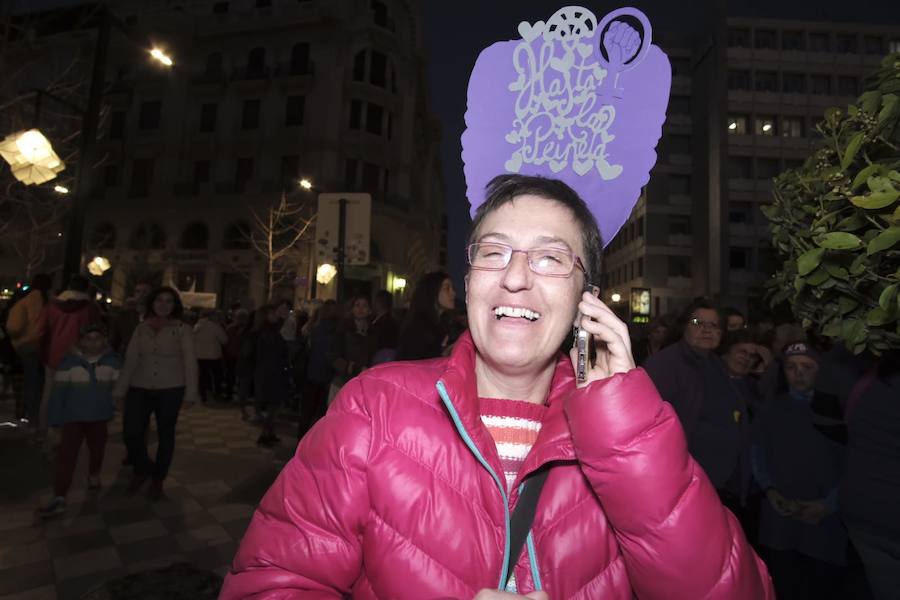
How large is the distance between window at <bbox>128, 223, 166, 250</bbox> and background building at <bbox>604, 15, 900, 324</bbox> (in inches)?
1243

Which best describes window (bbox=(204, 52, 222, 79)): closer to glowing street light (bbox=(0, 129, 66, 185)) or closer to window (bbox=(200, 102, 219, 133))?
window (bbox=(200, 102, 219, 133))

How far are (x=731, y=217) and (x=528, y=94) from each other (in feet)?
121

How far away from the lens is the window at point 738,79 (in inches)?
1345

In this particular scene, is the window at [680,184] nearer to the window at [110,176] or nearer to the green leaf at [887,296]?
the window at [110,176]

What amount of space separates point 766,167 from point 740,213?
3.64 meters

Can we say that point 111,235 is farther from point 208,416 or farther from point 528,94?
point 528,94

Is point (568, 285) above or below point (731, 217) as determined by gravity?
below

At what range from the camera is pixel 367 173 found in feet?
91.5

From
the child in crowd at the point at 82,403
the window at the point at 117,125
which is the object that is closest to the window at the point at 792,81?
the child in crowd at the point at 82,403

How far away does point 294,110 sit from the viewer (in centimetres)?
2775

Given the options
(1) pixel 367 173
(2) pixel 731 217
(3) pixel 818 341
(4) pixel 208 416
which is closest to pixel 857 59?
(2) pixel 731 217

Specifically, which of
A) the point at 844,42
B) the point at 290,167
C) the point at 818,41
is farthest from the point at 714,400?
the point at 844,42

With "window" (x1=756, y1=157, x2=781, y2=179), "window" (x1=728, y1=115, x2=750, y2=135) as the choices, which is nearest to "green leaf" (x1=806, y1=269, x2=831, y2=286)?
"window" (x1=756, y1=157, x2=781, y2=179)

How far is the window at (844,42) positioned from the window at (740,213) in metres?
13.1
